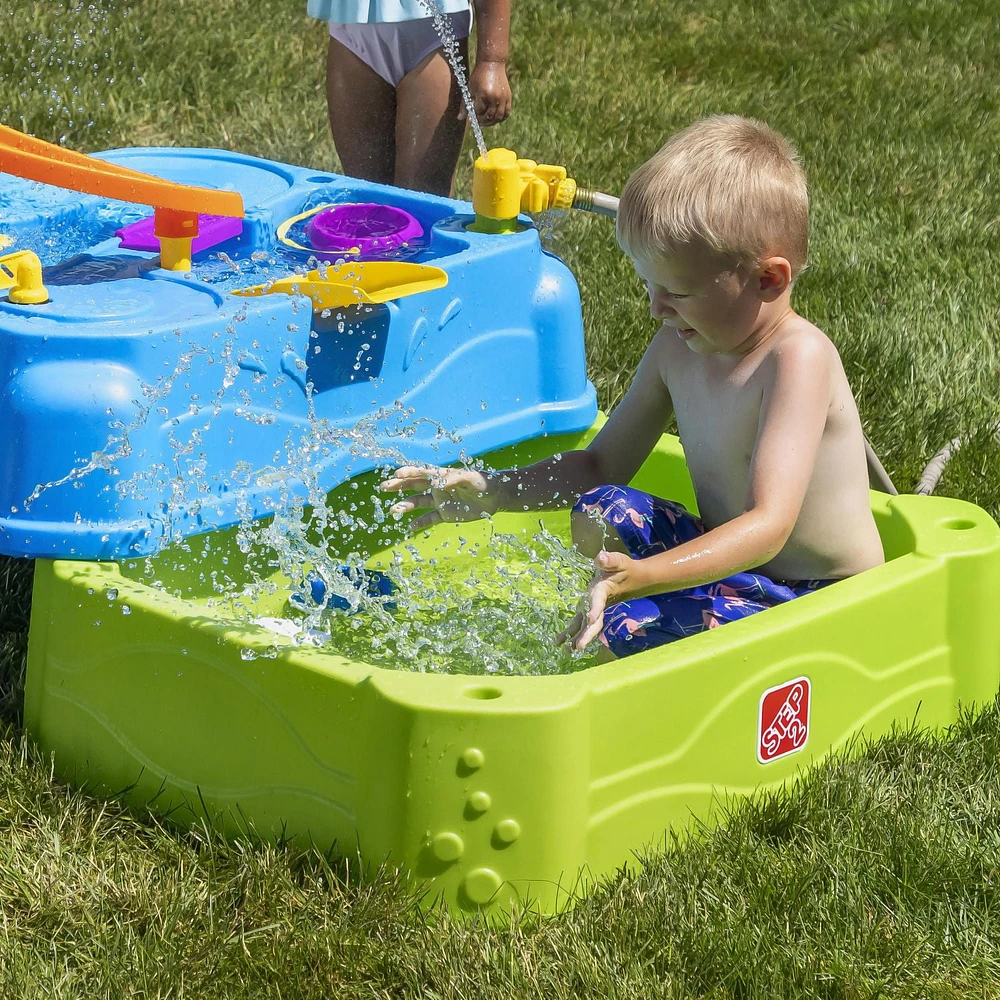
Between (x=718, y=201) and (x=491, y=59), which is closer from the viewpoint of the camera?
(x=718, y=201)

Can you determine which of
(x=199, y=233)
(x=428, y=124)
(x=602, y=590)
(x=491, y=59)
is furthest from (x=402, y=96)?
(x=602, y=590)

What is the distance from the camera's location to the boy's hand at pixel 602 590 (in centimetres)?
138

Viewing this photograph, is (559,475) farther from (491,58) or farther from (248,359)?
(491,58)

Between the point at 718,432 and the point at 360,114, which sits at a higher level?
the point at 360,114

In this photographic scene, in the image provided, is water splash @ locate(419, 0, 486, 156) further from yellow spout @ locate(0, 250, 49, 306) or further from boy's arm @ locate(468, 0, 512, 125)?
yellow spout @ locate(0, 250, 49, 306)

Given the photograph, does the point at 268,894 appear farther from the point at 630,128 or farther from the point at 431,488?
the point at 630,128

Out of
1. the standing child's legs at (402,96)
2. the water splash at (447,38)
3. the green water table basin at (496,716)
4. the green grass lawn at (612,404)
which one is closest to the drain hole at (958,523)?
the green water table basin at (496,716)

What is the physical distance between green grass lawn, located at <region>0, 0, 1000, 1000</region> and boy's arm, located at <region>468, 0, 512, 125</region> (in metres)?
0.43

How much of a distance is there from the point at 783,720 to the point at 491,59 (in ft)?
5.17

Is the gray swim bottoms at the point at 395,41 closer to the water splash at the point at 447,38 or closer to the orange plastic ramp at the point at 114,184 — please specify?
the water splash at the point at 447,38

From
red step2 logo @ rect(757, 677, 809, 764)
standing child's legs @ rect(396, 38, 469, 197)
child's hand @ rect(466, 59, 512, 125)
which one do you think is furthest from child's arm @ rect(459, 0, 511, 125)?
red step2 logo @ rect(757, 677, 809, 764)

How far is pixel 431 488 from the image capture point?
1729mm

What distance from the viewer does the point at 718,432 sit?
5.65ft

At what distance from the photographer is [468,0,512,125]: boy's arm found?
108 inches
